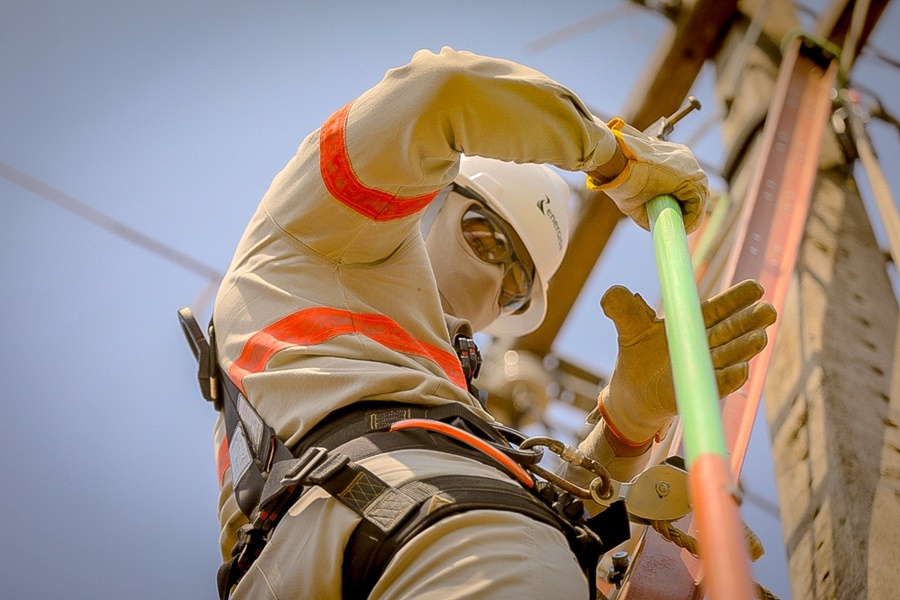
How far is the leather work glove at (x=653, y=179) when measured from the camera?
1795 millimetres

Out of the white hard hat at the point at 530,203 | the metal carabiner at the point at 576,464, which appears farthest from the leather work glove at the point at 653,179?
the white hard hat at the point at 530,203

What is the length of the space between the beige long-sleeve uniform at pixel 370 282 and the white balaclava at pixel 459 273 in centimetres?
70

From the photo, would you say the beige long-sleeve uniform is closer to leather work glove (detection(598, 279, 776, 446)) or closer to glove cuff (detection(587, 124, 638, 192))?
glove cuff (detection(587, 124, 638, 192))

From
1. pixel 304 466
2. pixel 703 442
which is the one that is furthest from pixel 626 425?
pixel 703 442

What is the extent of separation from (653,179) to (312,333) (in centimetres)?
63

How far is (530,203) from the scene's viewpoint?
305 cm

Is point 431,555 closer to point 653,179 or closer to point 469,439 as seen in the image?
point 469,439

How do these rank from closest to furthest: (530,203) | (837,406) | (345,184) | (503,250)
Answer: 1. (345,184)
2. (837,406)
3. (503,250)
4. (530,203)

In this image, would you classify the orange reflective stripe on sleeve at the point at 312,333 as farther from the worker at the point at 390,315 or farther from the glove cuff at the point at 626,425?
the glove cuff at the point at 626,425

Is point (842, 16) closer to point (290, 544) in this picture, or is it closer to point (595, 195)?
point (595, 195)

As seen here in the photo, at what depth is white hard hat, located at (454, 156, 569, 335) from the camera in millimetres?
2988

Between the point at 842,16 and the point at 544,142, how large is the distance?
306cm

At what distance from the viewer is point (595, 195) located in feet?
16.3

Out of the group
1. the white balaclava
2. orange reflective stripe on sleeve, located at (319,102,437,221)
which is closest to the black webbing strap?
orange reflective stripe on sleeve, located at (319,102,437,221)
